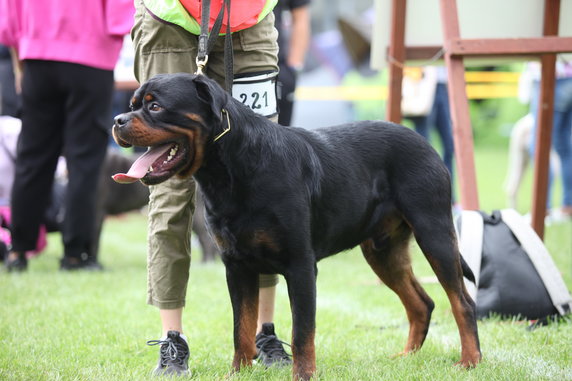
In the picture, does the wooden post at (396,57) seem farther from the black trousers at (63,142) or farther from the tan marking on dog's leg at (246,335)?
the tan marking on dog's leg at (246,335)

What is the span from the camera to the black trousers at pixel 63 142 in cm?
Answer: 596

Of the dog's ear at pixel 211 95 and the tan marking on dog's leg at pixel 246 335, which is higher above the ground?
the dog's ear at pixel 211 95

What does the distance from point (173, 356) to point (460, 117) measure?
7.30 feet

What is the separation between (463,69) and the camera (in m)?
4.48

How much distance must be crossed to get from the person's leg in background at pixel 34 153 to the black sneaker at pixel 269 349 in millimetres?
3245

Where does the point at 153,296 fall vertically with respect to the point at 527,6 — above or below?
below

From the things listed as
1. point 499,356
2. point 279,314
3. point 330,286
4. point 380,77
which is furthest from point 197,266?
point 380,77

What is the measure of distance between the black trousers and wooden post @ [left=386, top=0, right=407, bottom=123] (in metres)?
2.32

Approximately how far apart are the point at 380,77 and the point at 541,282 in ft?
61.7

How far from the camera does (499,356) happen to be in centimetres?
349

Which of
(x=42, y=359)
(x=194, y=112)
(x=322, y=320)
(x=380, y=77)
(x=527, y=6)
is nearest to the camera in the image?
(x=194, y=112)

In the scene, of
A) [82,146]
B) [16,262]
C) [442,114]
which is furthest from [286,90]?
[442,114]

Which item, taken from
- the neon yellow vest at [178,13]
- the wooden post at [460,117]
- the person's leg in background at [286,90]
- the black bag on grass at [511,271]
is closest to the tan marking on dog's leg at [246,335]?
the neon yellow vest at [178,13]

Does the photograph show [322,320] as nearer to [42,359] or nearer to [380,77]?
[42,359]
